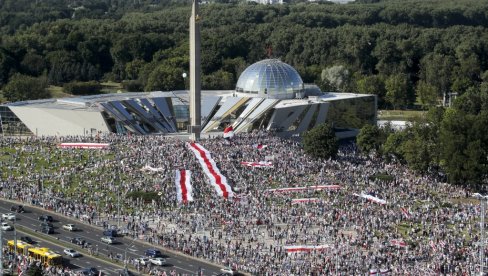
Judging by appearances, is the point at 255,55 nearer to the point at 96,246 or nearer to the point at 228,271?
the point at 96,246

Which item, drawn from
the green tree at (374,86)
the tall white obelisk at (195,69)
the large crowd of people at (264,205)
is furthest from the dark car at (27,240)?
the green tree at (374,86)

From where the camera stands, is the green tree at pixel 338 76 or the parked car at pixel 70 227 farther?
the green tree at pixel 338 76

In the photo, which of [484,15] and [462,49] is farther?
[484,15]

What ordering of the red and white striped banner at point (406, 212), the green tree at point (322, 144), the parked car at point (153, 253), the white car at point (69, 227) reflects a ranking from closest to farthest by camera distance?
the parked car at point (153, 253)
the white car at point (69, 227)
the red and white striped banner at point (406, 212)
the green tree at point (322, 144)

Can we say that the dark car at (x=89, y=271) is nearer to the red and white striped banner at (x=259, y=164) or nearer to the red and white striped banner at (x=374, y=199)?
the red and white striped banner at (x=374, y=199)

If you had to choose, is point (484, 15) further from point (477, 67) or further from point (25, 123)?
point (25, 123)

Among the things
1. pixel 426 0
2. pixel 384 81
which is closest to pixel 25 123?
pixel 384 81
